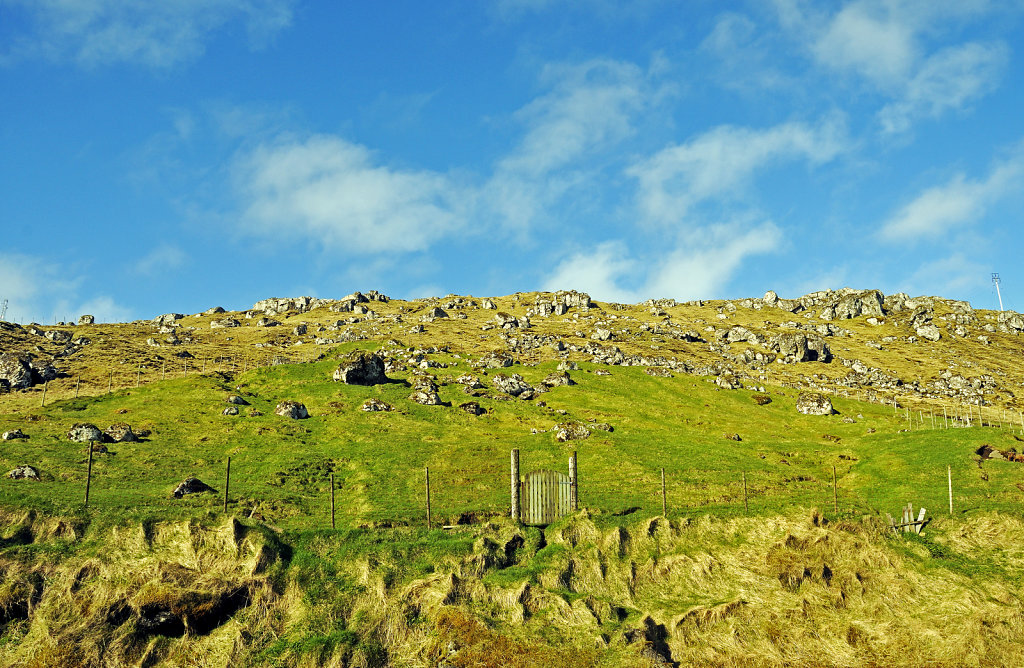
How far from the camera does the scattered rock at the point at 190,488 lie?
52.5 m

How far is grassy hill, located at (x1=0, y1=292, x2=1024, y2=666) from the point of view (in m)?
30.7

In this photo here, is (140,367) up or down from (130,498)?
up

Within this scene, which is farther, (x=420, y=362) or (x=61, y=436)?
(x=420, y=362)

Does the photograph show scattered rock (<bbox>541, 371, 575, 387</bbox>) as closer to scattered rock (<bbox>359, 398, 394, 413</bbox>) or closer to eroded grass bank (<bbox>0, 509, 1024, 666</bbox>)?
scattered rock (<bbox>359, 398, 394, 413</bbox>)

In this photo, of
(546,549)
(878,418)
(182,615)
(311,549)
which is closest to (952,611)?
(546,549)

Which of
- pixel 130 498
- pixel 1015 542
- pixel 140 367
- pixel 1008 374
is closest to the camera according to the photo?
pixel 1015 542

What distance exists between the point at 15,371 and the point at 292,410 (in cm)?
4367

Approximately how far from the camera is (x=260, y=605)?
3219cm

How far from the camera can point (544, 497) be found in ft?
138

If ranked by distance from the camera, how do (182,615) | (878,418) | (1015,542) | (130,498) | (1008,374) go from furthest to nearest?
(1008,374) → (878,418) → (130,498) → (1015,542) → (182,615)

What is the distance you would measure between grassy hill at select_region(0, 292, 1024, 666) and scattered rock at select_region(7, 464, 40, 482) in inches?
38.2

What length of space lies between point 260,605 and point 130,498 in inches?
831

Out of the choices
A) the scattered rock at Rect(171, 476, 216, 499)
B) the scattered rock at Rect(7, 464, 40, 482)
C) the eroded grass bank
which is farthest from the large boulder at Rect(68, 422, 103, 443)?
the eroded grass bank

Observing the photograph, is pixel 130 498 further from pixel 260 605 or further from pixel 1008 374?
pixel 1008 374
